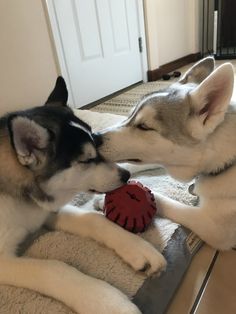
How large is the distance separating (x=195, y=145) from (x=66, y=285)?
62 centimetres

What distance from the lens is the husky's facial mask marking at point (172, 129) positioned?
3.37 feet

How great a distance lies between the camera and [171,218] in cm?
124

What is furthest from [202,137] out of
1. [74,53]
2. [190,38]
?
[190,38]

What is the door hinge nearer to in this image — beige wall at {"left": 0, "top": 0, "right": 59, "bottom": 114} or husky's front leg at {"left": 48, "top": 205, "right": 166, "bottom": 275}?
beige wall at {"left": 0, "top": 0, "right": 59, "bottom": 114}

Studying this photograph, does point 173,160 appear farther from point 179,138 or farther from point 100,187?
point 100,187

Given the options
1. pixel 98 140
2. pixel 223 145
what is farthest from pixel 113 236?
pixel 223 145

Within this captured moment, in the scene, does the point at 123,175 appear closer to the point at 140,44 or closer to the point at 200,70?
the point at 200,70

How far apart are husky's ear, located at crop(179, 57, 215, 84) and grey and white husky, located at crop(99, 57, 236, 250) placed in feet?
0.67

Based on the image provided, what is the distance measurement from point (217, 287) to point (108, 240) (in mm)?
422

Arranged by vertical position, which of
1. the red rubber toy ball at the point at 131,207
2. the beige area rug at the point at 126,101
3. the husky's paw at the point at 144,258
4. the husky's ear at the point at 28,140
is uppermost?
the husky's ear at the point at 28,140

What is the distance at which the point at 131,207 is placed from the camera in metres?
1.16

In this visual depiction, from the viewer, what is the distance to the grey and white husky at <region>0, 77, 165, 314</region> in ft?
2.93

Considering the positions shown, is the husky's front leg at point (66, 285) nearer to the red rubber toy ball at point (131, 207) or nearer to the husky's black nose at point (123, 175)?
the red rubber toy ball at point (131, 207)

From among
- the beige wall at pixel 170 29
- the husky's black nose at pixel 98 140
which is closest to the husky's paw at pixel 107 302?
the husky's black nose at pixel 98 140
